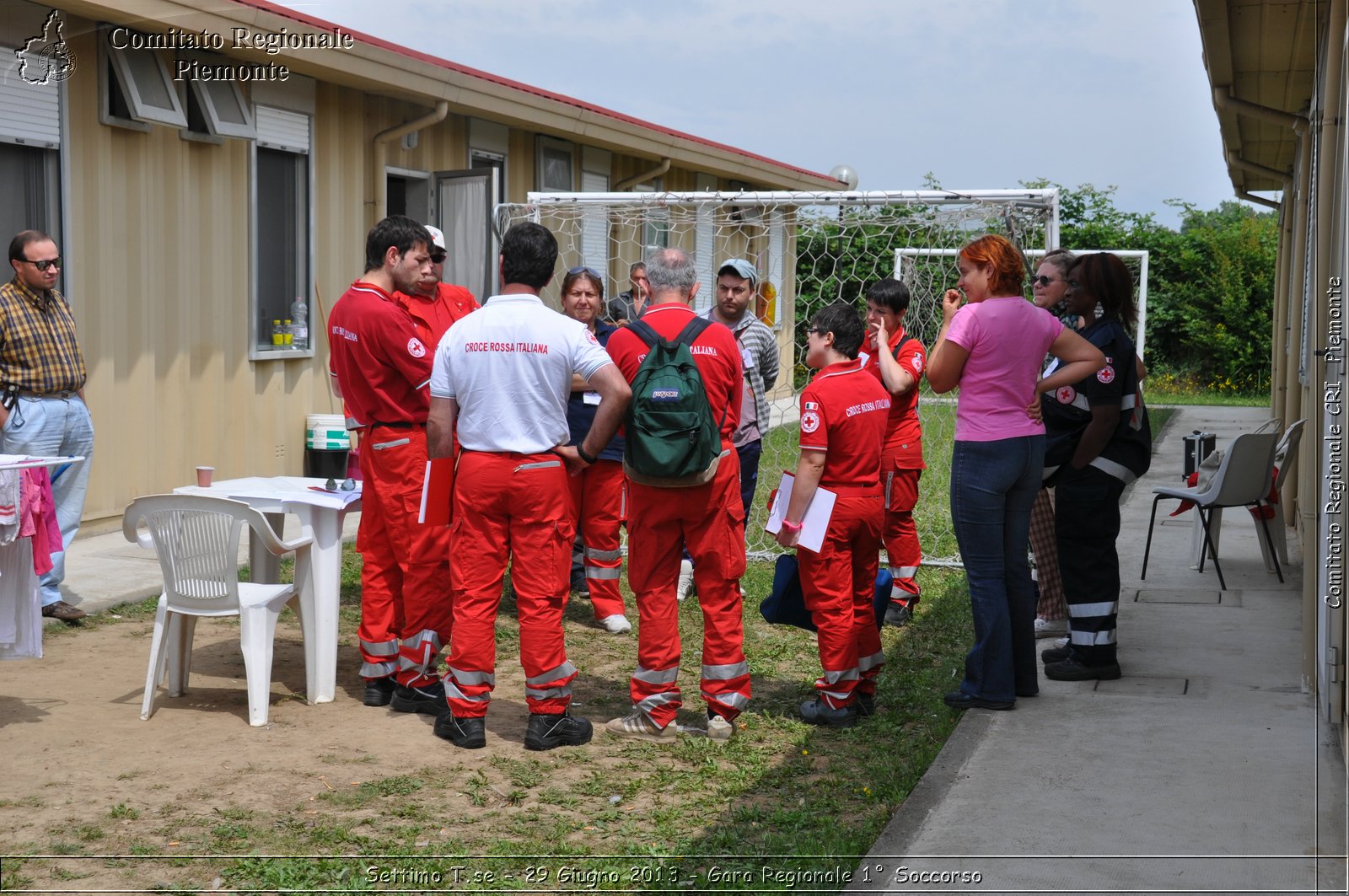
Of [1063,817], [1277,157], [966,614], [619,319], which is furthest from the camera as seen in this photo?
[1277,157]

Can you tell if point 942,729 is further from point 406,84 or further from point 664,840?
point 406,84

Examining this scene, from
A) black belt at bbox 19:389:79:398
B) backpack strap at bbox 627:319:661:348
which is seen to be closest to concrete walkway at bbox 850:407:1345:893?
backpack strap at bbox 627:319:661:348

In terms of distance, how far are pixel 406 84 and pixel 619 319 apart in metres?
3.56

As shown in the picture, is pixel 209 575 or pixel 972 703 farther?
pixel 972 703

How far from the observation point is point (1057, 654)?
5840mm

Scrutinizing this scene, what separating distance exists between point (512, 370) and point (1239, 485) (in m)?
4.75

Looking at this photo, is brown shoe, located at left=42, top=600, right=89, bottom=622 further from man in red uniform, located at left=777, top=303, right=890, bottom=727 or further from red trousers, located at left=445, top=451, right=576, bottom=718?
man in red uniform, located at left=777, top=303, right=890, bottom=727

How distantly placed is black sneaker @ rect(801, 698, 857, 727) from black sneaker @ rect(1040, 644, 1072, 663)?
109 cm

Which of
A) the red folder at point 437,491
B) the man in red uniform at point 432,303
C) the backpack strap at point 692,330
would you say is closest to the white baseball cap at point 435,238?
the man in red uniform at point 432,303

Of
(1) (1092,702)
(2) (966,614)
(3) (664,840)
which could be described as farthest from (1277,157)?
(3) (664,840)

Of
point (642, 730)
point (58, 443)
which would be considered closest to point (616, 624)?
point (642, 730)

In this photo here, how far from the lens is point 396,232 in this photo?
5.20 metres

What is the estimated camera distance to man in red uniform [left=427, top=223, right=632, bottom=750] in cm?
468

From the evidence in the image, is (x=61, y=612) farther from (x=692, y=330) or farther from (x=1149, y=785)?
(x=1149, y=785)
